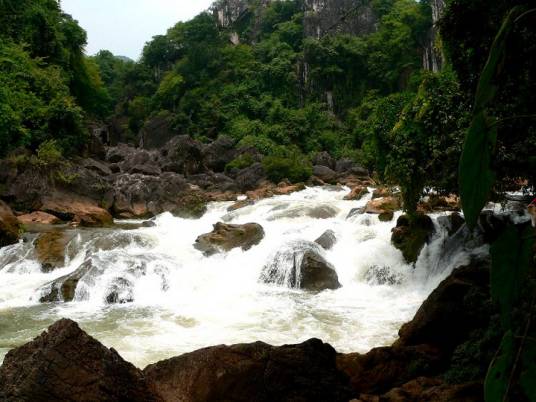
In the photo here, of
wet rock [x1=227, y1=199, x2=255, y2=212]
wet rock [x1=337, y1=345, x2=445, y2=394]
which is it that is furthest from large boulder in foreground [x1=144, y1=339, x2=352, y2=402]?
wet rock [x1=227, y1=199, x2=255, y2=212]

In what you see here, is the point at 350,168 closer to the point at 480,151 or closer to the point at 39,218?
the point at 39,218

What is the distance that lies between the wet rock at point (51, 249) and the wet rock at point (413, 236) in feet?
29.1

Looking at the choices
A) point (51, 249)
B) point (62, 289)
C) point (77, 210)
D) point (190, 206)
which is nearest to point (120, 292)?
point (62, 289)

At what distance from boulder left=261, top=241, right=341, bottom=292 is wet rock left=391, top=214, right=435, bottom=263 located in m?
1.85

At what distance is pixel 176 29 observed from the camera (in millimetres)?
48250

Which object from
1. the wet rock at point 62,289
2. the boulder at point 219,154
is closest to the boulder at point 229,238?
the wet rock at point 62,289

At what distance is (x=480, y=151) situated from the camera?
0.56 meters

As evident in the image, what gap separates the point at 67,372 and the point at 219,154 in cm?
2833

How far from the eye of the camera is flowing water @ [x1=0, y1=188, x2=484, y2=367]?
27.4 feet

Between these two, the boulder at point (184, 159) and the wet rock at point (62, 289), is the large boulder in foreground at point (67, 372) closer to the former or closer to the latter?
the wet rock at point (62, 289)

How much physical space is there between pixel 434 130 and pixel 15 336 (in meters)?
8.07

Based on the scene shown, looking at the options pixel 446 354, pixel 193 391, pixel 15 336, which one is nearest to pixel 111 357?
pixel 193 391

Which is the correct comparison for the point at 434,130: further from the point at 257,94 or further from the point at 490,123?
the point at 257,94

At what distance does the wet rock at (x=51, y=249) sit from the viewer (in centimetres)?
1296
